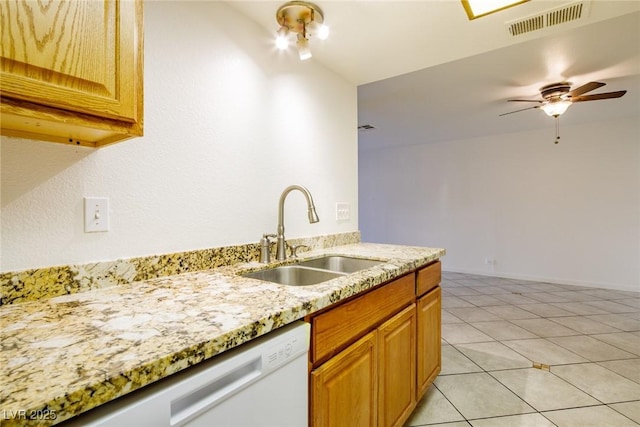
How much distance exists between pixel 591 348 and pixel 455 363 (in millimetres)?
1259

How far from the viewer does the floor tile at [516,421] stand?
164 centimetres

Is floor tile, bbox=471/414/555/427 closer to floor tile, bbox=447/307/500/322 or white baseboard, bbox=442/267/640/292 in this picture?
floor tile, bbox=447/307/500/322

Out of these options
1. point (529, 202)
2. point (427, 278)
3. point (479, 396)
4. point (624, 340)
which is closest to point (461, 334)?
point (479, 396)

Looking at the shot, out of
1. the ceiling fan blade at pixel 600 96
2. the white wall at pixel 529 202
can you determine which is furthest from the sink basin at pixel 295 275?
the white wall at pixel 529 202

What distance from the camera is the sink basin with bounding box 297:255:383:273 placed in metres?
1.71

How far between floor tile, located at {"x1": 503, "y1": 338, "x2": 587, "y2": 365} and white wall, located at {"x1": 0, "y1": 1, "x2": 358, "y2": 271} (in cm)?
199

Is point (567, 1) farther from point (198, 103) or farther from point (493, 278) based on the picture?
point (493, 278)

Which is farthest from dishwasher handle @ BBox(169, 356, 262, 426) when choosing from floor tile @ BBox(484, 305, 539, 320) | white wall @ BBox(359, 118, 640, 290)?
white wall @ BBox(359, 118, 640, 290)

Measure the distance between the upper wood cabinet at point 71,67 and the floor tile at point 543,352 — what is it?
3.02 m

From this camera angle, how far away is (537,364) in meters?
2.24

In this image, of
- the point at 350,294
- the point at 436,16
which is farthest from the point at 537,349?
the point at 436,16

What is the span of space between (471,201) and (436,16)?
4436 millimetres

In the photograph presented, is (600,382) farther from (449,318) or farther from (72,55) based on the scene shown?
(72,55)

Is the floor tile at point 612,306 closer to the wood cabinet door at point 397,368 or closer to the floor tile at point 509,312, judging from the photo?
the floor tile at point 509,312
